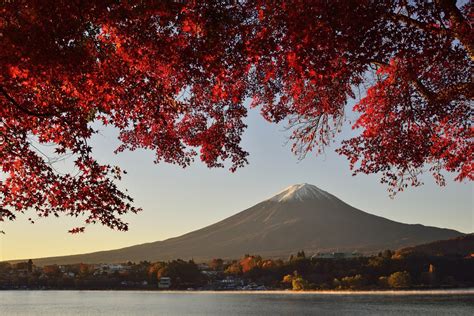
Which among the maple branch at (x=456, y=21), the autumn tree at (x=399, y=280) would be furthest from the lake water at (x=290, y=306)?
the maple branch at (x=456, y=21)

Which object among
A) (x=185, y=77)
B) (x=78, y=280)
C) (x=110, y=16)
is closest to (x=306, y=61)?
(x=185, y=77)

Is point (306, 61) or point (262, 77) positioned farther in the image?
point (262, 77)

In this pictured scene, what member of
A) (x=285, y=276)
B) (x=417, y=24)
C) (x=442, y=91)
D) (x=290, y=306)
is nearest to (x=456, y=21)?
(x=417, y=24)

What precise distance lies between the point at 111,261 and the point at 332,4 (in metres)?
200

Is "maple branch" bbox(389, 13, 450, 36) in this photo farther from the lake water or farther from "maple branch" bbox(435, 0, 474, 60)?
the lake water

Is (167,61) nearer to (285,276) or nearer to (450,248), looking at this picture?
(285,276)

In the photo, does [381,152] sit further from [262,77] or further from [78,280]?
[78,280]

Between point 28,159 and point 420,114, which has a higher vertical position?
point 420,114

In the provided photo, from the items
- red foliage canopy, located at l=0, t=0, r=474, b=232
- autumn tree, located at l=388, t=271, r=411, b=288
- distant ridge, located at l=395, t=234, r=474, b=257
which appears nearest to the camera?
red foliage canopy, located at l=0, t=0, r=474, b=232

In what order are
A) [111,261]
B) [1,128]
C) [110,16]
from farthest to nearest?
[111,261] → [1,128] → [110,16]

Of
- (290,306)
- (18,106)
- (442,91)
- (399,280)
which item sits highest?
(442,91)

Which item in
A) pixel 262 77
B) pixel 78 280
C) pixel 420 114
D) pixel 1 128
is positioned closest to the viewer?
pixel 1 128

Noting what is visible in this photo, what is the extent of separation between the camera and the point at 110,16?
762 cm

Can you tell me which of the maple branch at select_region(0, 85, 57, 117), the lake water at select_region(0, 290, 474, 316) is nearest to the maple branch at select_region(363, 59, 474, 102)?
the maple branch at select_region(0, 85, 57, 117)
